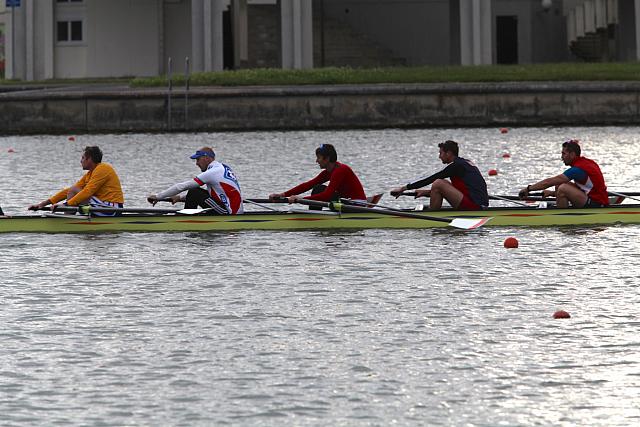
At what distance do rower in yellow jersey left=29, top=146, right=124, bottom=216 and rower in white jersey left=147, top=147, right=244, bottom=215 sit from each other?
2.25 feet

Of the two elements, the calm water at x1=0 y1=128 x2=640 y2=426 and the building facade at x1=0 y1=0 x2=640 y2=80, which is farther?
the building facade at x1=0 y1=0 x2=640 y2=80

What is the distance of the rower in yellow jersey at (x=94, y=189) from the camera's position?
2138 cm

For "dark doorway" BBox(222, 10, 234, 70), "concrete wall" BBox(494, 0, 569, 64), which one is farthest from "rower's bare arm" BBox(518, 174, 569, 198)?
"dark doorway" BBox(222, 10, 234, 70)

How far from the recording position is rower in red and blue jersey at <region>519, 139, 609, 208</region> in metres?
21.2

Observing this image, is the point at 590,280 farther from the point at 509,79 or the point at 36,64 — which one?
the point at 36,64

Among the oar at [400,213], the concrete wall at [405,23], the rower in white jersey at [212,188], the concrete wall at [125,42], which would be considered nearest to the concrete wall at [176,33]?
the concrete wall at [125,42]

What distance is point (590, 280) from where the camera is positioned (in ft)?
56.6

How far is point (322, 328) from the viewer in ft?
47.2

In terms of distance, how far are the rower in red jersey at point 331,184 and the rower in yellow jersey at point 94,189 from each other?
237 cm

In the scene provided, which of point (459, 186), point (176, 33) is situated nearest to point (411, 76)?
point (176, 33)

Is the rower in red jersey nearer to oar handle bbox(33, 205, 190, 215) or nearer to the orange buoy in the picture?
oar handle bbox(33, 205, 190, 215)

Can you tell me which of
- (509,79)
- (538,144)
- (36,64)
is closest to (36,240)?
(538,144)

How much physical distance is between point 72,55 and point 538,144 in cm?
3470

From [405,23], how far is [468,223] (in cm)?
4845
